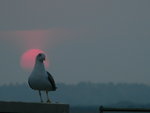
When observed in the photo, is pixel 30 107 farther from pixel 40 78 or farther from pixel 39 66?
pixel 39 66

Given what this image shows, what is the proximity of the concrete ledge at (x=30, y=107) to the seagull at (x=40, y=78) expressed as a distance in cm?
194

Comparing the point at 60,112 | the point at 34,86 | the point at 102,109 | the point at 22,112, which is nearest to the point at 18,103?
the point at 22,112

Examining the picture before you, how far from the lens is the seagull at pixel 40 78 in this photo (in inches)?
515

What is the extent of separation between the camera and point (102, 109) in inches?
429

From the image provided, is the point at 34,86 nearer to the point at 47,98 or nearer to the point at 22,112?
the point at 47,98

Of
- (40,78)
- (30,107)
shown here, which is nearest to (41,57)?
(40,78)

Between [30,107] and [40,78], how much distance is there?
2.36 m

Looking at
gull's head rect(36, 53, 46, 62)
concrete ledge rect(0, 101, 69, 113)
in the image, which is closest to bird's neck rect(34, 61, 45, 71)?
gull's head rect(36, 53, 46, 62)

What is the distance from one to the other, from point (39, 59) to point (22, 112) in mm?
2990

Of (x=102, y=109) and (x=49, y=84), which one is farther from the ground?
(x=49, y=84)

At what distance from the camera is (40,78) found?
43.2ft

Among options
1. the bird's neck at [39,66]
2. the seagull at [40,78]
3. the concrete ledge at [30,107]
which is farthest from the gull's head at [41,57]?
the concrete ledge at [30,107]

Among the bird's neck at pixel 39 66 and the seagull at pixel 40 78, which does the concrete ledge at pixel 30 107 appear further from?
the bird's neck at pixel 39 66

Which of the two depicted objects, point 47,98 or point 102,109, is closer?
point 102,109
